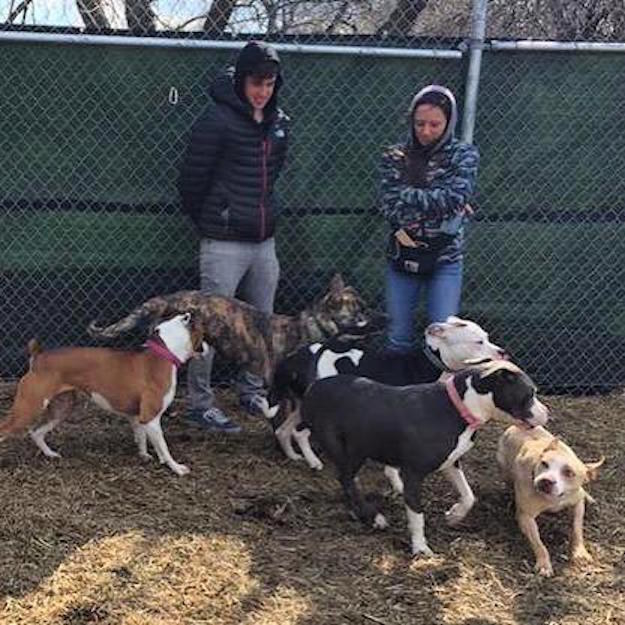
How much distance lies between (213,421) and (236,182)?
55.9 inches

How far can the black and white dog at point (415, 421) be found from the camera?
418 cm

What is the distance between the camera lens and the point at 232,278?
219 inches

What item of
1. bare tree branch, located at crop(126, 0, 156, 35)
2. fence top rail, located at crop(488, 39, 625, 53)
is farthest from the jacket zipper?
fence top rail, located at crop(488, 39, 625, 53)

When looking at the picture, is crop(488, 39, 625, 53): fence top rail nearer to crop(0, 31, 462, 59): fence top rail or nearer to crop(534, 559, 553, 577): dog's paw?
crop(0, 31, 462, 59): fence top rail

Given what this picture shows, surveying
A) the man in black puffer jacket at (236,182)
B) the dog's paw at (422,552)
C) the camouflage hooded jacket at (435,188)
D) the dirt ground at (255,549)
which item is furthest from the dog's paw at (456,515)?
the man in black puffer jacket at (236,182)

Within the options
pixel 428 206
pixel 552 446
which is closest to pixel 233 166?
pixel 428 206

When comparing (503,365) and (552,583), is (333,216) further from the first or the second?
(552,583)

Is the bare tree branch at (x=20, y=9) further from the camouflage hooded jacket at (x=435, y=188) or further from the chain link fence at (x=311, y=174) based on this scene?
the camouflage hooded jacket at (x=435, y=188)

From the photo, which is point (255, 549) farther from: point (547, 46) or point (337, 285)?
point (547, 46)

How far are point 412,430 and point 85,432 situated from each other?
227cm

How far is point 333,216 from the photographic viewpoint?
620cm

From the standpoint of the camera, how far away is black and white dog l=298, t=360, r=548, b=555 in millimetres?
4184

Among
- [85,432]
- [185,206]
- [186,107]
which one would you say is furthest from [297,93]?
[85,432]

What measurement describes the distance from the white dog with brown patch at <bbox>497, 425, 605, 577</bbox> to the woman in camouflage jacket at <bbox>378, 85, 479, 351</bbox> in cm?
125
